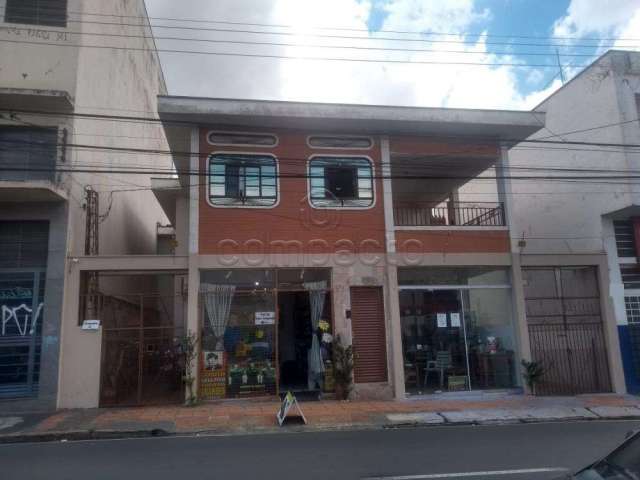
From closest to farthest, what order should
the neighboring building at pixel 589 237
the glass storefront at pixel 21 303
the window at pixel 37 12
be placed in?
the glass storefront at pixel 21 303 < the window at pixel 37 12 < the neighboring building at pixel 589 237

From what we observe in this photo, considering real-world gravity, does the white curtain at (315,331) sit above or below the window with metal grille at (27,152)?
below

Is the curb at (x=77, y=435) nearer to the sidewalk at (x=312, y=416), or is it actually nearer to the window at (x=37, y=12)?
the sidewalk at (x=312, y=416)

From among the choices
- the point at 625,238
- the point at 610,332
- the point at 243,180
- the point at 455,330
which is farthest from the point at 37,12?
the point at 625,238

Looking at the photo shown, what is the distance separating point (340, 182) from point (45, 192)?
7.19 m

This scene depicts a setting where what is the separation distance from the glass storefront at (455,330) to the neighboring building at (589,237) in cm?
91

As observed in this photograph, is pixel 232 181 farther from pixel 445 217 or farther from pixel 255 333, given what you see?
pixel 445 217

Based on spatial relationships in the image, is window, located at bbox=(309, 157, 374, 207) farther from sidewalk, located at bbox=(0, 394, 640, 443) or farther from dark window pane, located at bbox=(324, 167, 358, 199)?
sidewalk, located at bbox=(0, 394, 640, 443)

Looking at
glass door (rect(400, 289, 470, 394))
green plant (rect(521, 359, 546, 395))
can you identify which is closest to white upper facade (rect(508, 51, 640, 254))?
glass door (rect(400, 289, 470, 394))

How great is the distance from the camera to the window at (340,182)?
14.9 metres

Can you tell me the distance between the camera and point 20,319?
43.0 feet

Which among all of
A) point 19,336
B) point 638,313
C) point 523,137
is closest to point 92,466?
point 19,336

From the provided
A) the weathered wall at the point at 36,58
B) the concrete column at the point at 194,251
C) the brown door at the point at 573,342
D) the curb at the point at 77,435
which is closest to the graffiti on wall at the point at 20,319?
the curb at the point at 77,435

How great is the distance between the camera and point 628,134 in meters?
16.3

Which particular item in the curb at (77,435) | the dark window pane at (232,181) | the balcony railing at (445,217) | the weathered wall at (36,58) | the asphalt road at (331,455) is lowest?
the asphalt road at (331,455)
